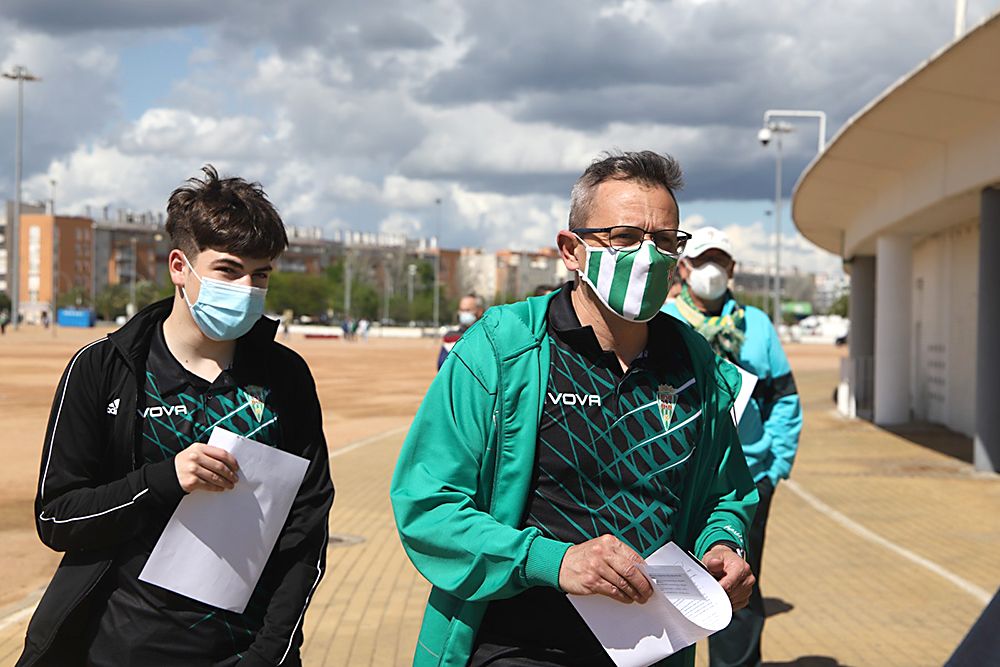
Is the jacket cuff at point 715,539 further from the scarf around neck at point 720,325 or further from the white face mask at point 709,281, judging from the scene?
the white face mask at point 709,281

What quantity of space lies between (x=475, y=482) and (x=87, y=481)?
40.1 inches

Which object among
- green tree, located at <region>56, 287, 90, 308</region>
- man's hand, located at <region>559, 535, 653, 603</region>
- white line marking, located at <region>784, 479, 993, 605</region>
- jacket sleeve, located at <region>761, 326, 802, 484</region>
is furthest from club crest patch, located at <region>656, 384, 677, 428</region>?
green tree, located at <region>56, 287, 90, 308</region>

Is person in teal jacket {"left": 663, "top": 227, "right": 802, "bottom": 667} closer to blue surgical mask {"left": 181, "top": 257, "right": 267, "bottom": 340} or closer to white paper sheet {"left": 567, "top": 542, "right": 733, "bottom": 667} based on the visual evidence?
blue surgical mask {"left": 181, "top": 257, "right": 267, "bottom": 340}

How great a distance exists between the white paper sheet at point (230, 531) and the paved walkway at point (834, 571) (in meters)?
3.58

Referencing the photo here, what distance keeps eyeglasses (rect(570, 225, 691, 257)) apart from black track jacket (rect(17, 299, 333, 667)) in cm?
113

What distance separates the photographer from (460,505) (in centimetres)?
258

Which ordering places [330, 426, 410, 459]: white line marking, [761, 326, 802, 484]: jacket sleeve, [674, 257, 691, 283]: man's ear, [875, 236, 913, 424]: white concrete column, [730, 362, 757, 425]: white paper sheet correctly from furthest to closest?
[875, 236, 913, 424]: white concrete column → [330, 426, 410, 459]: white line marking → [761, 326, 802, 484]: jacket sleeve → [674, 257, 691, 283]: man's ear → [730, 362, 757, 425]: white paper sheet

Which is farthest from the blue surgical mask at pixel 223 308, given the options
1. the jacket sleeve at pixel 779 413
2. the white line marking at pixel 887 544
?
the white line marking at pixel 887 544

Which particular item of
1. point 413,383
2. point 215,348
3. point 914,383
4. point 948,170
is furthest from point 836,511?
point 413,383

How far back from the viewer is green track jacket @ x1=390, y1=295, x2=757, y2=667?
8.26 ft

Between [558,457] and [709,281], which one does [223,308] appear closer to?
[558,457]

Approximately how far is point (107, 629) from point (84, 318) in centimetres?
10023

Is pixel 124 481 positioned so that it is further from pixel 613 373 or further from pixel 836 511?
pixel 836 511

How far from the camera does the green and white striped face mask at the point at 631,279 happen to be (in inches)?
108
